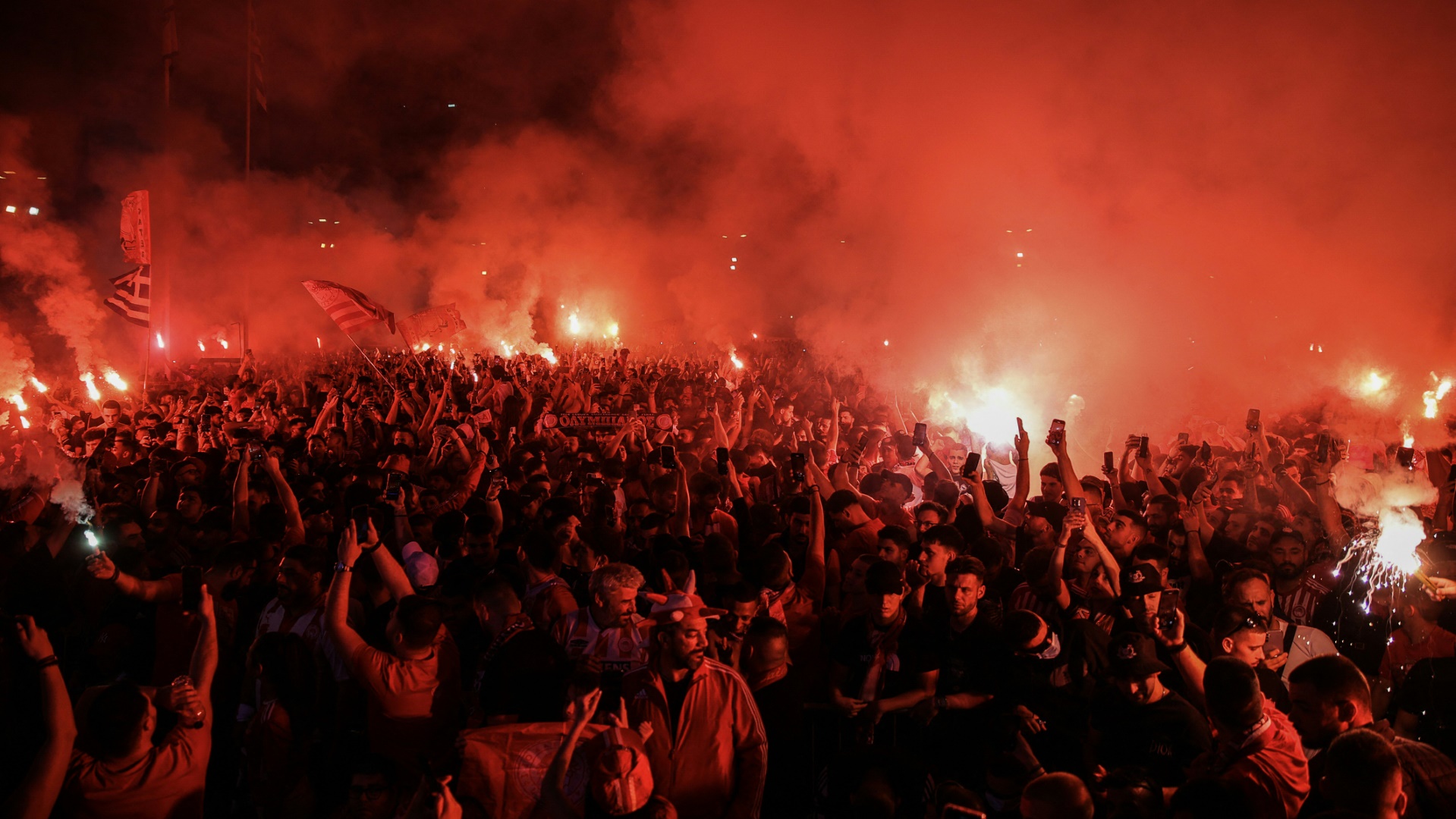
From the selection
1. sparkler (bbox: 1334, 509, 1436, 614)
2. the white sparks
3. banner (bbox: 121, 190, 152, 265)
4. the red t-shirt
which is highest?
banner (bbox: 121, 190, 152, 265)

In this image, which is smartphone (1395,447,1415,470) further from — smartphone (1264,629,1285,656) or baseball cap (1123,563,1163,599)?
baseball cap (1123,563,1163,599)

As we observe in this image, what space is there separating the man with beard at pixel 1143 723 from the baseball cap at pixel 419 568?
3060mm

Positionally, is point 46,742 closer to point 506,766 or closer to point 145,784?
point 145,784

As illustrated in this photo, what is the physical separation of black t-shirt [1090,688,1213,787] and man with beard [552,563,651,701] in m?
1.66

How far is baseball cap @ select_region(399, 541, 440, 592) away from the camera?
4.26 metres

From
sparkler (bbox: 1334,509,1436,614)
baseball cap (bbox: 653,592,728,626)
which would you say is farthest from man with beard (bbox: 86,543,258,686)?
sparkler (bbox: 1334,509,1436,614)

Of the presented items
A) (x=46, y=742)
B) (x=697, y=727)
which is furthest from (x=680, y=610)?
(x=46, y=742)

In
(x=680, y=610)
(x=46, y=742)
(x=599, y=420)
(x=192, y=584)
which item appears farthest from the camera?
(x=599, y=420)

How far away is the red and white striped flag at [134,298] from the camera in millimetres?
14773

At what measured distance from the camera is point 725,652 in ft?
10.9

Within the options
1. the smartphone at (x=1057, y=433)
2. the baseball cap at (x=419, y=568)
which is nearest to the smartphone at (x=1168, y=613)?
the smartphone at (x=1057, y=433)

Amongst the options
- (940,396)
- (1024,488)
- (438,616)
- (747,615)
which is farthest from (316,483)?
(940,396)

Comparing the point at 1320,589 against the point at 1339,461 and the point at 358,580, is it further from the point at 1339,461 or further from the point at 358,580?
the point at 358,580

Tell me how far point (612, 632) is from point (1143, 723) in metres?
1.90
